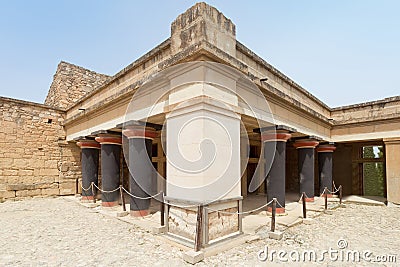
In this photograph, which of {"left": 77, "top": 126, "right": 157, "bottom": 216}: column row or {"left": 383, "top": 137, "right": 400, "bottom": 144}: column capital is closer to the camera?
{"left": 77, "top": 126, "right": 157, "bottom": 216}: column row

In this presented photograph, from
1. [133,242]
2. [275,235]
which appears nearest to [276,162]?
[275,235]

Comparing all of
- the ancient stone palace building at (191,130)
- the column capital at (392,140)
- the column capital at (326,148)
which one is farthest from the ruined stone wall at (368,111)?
the column capital at (326,148)

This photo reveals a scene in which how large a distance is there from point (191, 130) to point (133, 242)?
2502 millimetres

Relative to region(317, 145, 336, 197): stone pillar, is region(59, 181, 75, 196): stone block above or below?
below

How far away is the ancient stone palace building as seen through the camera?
15.2 ft

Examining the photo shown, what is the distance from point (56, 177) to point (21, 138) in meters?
2.24

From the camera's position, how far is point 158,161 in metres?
11.0

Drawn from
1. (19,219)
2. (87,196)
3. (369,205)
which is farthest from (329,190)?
(19,219)

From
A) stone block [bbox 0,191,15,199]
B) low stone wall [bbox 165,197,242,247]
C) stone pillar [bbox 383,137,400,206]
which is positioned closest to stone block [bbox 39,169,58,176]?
stone block [bbox 0,191,15,199]

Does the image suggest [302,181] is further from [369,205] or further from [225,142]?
[225,142]

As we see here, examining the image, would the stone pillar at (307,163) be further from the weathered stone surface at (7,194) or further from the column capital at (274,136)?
the weathered stone surface at (7,194)

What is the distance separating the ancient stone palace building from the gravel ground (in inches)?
25.8
